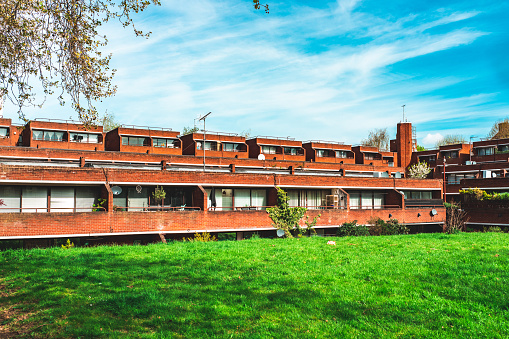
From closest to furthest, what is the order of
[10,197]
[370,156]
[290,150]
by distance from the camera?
[10,197] → [290,150] → [370,156]

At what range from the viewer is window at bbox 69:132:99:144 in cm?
4971

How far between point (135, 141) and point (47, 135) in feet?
34.2

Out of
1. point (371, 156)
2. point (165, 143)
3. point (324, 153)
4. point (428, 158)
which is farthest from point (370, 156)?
point (165, 143)

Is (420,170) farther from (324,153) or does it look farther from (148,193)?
(148,193)

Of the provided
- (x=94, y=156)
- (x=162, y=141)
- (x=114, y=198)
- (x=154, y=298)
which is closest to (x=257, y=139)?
(x=162, y=141)

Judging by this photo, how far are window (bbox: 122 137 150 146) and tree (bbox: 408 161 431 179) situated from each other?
143ft

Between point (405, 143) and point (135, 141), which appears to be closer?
point (135, 141)

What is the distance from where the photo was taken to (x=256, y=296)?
898 centimetres

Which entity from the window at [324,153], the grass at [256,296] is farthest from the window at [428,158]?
the grass at [256,296]

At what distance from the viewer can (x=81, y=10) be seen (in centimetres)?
1009

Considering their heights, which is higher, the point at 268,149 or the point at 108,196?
the point at 268,149

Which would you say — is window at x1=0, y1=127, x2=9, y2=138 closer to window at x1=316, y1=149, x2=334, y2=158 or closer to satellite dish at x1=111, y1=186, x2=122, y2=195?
satellite dish at x1=111, y1=186, x2=122, y2=195

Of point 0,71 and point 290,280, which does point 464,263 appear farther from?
point 0,71

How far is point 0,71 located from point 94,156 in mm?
30818
